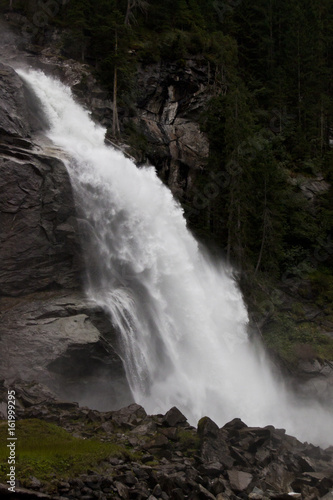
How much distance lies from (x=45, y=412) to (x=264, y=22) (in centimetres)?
4156

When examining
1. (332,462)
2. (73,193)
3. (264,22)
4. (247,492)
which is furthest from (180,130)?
(247,492)

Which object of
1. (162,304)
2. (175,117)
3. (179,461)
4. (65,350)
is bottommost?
(65,350)

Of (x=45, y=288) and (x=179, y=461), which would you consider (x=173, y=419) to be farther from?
(x=45, y=288)

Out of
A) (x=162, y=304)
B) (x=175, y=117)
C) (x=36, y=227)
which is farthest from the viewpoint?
(x=175, y=117)

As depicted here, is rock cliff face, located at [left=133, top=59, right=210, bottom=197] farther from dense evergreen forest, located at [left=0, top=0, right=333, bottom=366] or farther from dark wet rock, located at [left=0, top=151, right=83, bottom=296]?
dark wet rock, located at [left=0, top=151, right=83, bottom=296]

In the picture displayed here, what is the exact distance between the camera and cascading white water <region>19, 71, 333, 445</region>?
1855 cm

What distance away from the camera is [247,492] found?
34.8ft

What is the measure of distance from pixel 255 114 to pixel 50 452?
105 ft

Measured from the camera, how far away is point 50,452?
9820 millimetres

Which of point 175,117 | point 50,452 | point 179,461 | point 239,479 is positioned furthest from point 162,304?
point 175,117

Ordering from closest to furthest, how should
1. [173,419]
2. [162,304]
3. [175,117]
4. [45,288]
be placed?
1. [173,419]
2. [45,288]
3. [162,304]
4. [175,117]

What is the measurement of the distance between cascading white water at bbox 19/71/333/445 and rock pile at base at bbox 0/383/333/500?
12.7 feet

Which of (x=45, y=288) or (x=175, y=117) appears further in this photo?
(x=175, y=117)

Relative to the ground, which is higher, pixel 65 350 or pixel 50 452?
pixel 50 452
